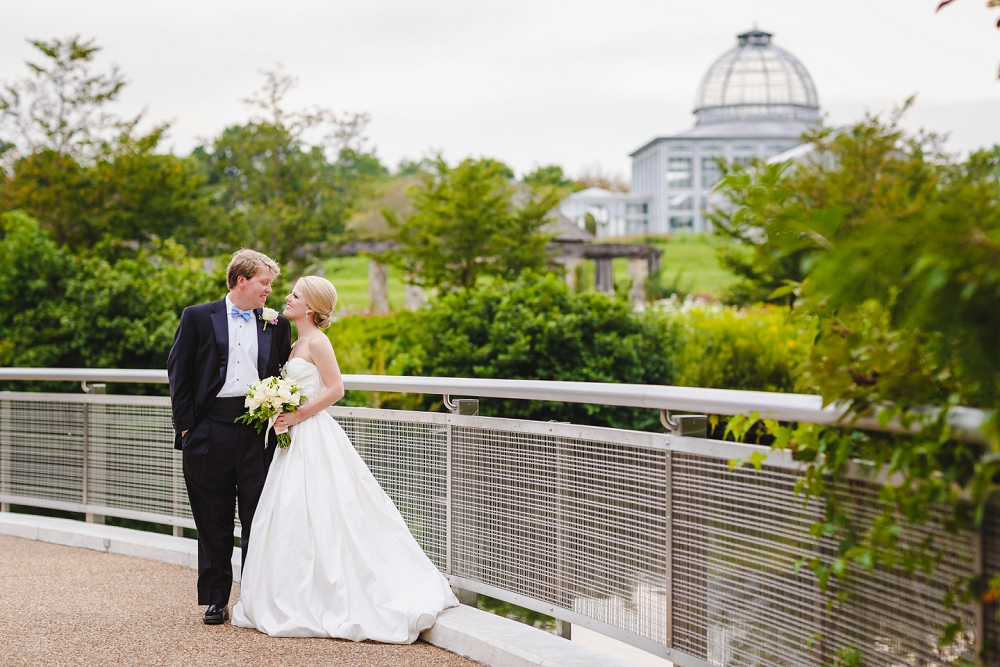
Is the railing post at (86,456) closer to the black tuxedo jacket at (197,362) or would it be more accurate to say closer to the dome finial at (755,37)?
the black tuxedo jacket at (197,362)

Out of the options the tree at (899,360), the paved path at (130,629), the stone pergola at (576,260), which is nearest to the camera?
the tree at (899,360)

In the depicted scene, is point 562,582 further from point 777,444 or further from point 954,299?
point 954,299

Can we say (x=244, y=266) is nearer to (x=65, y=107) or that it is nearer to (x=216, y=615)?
(x=216, y=615)

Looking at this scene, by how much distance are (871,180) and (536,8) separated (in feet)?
30.3

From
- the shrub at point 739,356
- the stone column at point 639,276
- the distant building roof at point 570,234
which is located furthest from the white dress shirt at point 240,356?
the stone column at point 639,276

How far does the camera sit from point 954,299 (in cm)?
210

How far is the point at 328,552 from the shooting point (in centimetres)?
452

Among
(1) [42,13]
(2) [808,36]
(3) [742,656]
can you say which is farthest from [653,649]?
(2) [808,36]

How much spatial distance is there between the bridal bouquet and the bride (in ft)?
0.16

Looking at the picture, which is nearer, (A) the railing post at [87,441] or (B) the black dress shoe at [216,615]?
(B) the black dress shoe at [216,615]

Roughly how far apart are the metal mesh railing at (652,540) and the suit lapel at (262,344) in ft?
1.78

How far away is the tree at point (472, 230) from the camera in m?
20.8

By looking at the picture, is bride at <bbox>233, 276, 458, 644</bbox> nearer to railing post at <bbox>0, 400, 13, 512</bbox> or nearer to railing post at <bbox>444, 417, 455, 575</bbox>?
railing post at <bbox>444, 417, 455, 575</bbox>

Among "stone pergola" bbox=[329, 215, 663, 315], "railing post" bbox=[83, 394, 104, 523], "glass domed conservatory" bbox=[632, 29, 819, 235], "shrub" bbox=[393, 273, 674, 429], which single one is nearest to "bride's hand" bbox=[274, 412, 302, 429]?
"railing post" bbox=[83, 394, 104, 523]
